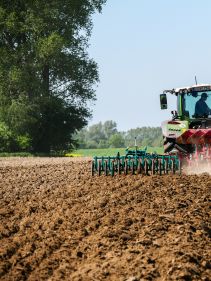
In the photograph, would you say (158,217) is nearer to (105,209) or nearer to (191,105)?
(105,209)

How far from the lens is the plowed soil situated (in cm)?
609

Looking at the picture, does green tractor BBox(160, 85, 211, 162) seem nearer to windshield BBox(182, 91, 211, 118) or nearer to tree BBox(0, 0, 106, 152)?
windshield BBox(182, 91, 211, 118)

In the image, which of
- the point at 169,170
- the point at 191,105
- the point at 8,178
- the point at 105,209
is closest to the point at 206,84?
the point at 191,105

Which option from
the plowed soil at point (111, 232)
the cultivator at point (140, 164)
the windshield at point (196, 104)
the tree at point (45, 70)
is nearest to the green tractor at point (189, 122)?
Result: the windshield at point (196, 104)

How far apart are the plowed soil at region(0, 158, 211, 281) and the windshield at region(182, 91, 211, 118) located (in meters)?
3.21

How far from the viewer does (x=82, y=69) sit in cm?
3862

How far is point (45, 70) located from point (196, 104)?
2271cm

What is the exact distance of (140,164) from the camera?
51.0 ft

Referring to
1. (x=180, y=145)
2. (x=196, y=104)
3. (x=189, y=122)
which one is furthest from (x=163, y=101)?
(x=180, y=145)

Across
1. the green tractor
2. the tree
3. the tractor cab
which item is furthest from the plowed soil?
the tree

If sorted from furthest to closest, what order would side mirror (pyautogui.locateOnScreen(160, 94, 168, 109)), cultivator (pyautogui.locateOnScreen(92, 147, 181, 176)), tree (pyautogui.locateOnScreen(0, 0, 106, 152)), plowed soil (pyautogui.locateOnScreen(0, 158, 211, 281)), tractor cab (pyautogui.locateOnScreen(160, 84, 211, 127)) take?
tree (pyautogui.locateOnScreen(0, 0, 106, 152))
tractor cab (pyautogui.locateOnScreen(160, 84, 211, 127))
cultivator (pyautogui.locateOnScreen(92, 147, 181, 176))
side mirror (pyautogui.locateOnScreen(160, 94, 168, 109))
plowed soil (pyautogui.locateOnScreen(0, 158, 211, 281))

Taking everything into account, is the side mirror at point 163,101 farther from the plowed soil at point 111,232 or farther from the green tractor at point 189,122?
the plowed soil at point 111,232

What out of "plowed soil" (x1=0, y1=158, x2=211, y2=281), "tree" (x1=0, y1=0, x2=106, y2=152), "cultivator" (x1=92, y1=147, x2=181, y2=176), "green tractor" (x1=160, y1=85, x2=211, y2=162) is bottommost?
"plowed soil" (x1=0, y1=158, x2=211, y2=281)

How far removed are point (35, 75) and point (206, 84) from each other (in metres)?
21.8
